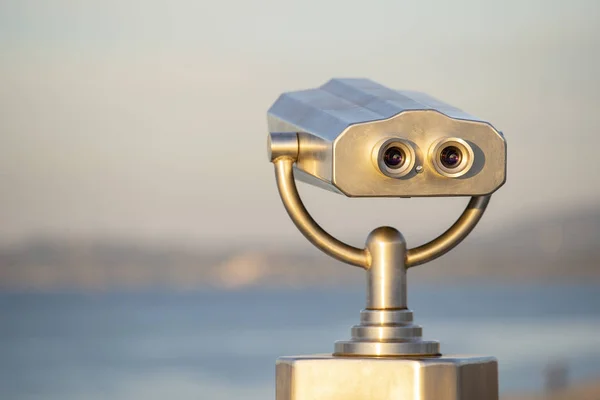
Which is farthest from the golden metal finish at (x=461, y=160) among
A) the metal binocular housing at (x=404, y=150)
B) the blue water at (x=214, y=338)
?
the blue water at (x=214, y=338)

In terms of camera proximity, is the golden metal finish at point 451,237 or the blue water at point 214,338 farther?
the blue water at point 214,338

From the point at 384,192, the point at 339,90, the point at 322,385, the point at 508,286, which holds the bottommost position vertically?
the point at 322,385

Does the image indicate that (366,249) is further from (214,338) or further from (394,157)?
(214,338)

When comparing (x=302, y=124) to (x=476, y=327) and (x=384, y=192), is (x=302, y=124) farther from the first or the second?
(x=476, y=327)

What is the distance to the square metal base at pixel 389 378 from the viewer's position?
0.84m

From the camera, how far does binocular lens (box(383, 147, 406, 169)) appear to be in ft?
2.79

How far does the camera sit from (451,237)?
927 millimetres

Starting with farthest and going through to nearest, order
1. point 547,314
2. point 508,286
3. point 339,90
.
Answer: point 508,286 → point 547,314 → point 339,90

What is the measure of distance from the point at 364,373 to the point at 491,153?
7.2 inches

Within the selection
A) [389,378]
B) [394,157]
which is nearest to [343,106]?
[394,157]

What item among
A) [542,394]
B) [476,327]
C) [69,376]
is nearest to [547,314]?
[476,327]

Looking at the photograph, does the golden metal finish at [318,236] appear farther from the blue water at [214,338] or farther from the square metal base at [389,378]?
the blue water at [214,338]

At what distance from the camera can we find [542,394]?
5137 millimetres

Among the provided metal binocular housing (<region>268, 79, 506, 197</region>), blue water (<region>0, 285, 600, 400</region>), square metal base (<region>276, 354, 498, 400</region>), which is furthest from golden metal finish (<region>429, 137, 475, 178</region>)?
blue water (<region>0, 285, 600, 400</region>)
